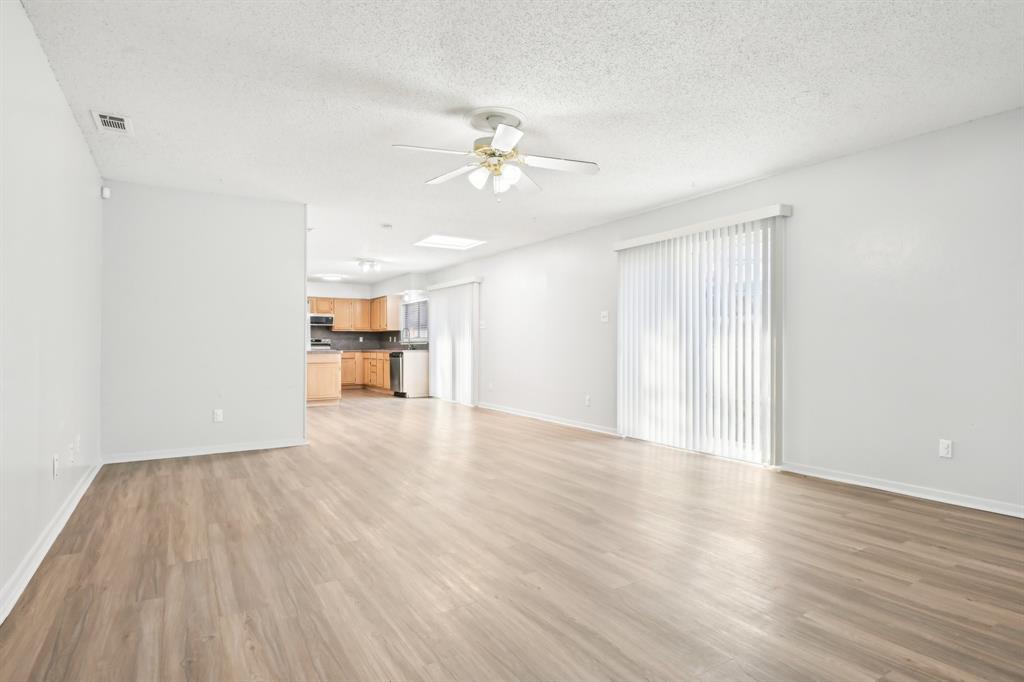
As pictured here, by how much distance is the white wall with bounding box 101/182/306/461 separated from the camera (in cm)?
480

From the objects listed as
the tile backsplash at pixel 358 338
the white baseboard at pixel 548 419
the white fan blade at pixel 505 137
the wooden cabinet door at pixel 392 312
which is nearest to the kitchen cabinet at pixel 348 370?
the tile backsplash at pixel 358 338

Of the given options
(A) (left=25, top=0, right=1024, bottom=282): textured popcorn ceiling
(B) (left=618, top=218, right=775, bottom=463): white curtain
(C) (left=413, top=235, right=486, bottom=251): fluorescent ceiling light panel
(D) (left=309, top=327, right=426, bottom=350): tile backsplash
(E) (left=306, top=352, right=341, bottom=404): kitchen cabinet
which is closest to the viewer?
(A) (left=25, top=0, right=1024, bottom=282): textured popcorn ceiling

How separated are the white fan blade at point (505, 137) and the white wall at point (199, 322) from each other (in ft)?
10.5

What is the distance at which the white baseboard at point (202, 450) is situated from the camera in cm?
479

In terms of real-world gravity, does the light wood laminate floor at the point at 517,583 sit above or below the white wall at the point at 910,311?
below

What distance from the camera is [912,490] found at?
12.3 feet

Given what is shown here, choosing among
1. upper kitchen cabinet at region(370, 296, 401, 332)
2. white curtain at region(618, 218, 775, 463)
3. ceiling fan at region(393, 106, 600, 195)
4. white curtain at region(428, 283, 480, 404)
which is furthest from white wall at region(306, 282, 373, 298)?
ceiling fan at region(393, 106, 600, 195)

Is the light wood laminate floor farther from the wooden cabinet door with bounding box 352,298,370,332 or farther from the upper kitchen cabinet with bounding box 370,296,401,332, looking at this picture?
the wooden cabinet door with bounding box 352,298,370,332

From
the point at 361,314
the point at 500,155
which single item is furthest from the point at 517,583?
the point at 361,314

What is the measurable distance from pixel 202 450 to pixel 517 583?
4.09 meters

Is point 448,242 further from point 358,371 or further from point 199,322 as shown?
point 358,371

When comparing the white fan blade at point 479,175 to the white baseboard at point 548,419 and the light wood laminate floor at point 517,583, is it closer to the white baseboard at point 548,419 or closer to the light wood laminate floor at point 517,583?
the light wood laminate floor at point 517,583

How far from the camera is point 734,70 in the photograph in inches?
114

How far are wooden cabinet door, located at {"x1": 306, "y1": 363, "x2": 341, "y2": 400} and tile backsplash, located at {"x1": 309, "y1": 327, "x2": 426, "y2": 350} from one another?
359 centimetres
